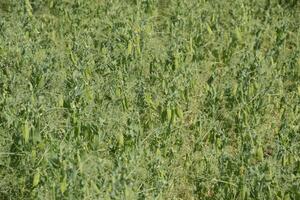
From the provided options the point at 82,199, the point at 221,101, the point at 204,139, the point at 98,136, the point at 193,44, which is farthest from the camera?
the point at 193,44

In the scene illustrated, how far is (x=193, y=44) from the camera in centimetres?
484

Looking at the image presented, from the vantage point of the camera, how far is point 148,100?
3924mm

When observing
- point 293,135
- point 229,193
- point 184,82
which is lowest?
point 229,193

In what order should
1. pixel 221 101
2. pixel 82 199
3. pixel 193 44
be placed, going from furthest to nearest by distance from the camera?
pixel 193 44 < pixel 221 101 < pixel 82 199

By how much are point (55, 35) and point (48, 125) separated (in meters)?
1.67

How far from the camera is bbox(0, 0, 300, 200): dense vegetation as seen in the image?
3.31 m

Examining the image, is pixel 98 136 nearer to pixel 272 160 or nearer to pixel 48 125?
pixel 48 125

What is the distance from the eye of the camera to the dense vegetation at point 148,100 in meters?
3.31

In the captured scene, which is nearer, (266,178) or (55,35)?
(266,178)

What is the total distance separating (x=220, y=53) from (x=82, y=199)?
239cm

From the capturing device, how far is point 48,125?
3.47 m

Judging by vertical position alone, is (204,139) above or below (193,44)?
below

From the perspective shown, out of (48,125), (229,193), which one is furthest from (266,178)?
(48,125)

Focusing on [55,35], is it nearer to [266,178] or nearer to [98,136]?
[98,136]
